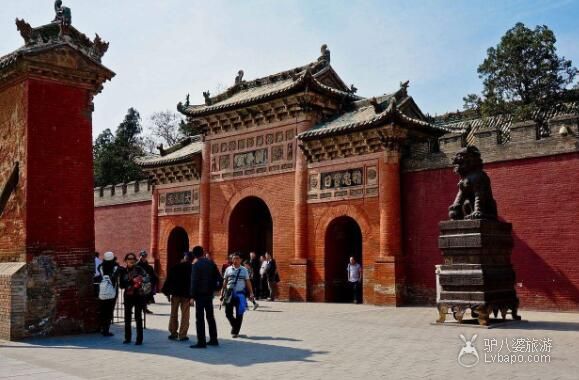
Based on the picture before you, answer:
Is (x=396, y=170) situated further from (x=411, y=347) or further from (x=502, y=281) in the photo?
(x=411, y=347)

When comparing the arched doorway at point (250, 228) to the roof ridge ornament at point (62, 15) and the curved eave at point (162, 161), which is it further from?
the roof ridge ornament at point (62, 15)

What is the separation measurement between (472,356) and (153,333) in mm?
5835

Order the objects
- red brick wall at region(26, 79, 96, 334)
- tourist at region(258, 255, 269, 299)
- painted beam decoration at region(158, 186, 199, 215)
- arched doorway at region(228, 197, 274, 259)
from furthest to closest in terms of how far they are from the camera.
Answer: painted beam decoration at region(158, 186, 199, 215), arched doorway at region(228, 197, 274, 259), tourist at region(258, 255, 269, 299), red brick wall at region(26, 79, 96, 334)

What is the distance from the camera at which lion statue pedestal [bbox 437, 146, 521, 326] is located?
10.9 metres

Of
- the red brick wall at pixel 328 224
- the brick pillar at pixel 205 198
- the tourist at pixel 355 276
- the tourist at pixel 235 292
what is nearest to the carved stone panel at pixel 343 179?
the red brick wall at pixel 328 224

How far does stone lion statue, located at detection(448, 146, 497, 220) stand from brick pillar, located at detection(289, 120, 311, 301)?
288 inches

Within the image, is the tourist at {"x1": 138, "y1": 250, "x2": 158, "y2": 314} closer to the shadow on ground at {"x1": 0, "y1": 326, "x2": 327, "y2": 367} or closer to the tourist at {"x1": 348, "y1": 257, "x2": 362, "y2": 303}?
the shadow on ground at {"x1": 0, "y1": 326, "x2": 327, "y2": 367}

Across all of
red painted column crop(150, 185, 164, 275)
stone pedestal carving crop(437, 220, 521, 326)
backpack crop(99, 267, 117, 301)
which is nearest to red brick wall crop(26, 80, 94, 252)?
backpack crop(99, 267, 117, 301)

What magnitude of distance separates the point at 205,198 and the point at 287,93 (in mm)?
5455

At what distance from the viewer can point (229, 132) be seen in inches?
837

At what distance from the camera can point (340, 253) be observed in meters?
18.7

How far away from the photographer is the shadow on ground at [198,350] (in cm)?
799

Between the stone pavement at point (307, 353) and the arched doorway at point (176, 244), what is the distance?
11.5 meters

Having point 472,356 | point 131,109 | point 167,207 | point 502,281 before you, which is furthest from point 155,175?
point 131,109
